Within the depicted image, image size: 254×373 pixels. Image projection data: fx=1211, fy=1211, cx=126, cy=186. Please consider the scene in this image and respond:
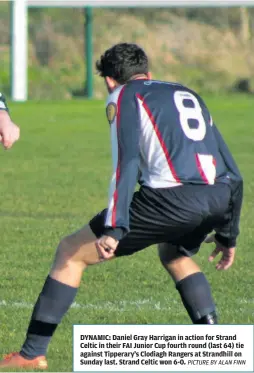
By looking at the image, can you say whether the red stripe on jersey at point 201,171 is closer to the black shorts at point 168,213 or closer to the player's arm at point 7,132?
the black shorts at point 168,213

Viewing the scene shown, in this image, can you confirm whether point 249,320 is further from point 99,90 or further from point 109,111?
point 99,90

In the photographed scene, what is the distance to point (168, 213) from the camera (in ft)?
19.7

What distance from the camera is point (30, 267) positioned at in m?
9.15

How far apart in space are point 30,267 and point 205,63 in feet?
94.4

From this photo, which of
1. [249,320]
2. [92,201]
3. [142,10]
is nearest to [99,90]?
[142,10]

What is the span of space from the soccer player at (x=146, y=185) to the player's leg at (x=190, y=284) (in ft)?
0.58

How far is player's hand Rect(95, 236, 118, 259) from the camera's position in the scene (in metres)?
5.82

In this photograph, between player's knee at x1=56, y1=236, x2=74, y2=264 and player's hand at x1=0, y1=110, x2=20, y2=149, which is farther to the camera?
player's knee at x1=56, y1=236, x2=74, y2=264
